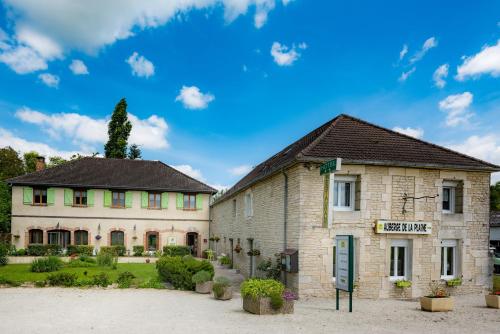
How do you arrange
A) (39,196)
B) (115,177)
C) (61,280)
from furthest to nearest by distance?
(115,177) → (39,196) → (61,280)

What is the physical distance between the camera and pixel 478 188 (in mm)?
14430

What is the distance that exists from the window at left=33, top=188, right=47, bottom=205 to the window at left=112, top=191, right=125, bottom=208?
179 inches

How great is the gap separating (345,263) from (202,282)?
17.4ft

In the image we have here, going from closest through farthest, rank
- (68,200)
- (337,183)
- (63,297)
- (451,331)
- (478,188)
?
1. (451,331)
2. (63,297)
3. (337,183)
4. (478,188)
5. (68,200)

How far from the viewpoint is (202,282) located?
13.8 meters

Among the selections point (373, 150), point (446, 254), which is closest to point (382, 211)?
point (373, 150)

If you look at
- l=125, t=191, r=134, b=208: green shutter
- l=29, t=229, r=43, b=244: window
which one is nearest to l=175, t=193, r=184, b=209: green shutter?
l=125, t=191, r=134, b=208: green shutter

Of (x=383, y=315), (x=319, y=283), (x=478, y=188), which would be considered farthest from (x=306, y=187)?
(x=478, y=188)

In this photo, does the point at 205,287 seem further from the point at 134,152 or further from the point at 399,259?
the point at 134,152

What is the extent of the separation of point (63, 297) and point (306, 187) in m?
8.18

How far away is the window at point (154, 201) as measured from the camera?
29844mm

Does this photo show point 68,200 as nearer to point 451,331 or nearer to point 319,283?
point 319,283

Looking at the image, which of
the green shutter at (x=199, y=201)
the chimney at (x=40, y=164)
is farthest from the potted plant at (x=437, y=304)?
the chimney at (x=40, y=164)

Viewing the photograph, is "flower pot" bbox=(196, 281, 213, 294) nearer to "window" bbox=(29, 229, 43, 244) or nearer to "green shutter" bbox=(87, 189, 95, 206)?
"green shutter" bbox=(87, 189, 95, 206)
